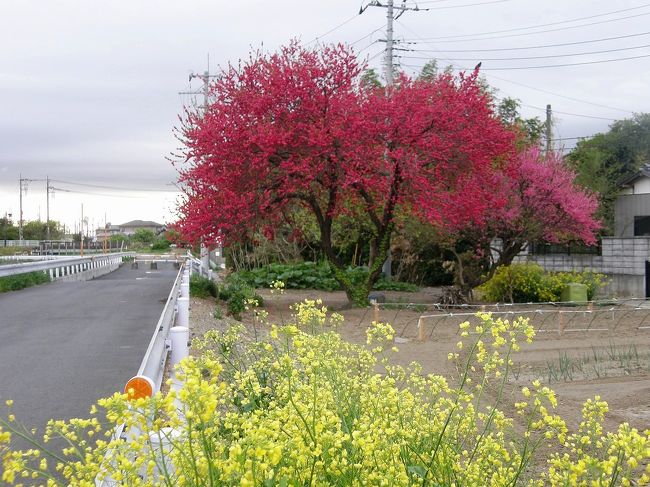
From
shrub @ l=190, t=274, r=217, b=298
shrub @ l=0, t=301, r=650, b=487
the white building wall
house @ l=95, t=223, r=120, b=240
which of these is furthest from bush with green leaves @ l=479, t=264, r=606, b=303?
house @ l=95, t=223, r=120, b=240

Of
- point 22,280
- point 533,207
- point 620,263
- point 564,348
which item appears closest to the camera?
point 564,348

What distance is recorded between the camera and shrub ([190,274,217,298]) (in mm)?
17078

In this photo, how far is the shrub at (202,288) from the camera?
1708cm

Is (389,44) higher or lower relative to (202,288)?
higher

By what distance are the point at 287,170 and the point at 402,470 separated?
12850 mm

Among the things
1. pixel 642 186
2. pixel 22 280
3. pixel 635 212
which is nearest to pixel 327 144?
pixel 22 280

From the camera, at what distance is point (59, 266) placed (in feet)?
77.6

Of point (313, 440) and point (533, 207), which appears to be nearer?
point (313, 440)

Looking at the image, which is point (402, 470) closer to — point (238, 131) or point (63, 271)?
point (238, 131)

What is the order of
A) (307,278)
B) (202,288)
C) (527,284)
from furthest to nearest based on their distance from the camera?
(307,278) < (527,284) < (202,288)

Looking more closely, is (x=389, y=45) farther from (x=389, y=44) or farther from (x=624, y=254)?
(x=624, y=254)

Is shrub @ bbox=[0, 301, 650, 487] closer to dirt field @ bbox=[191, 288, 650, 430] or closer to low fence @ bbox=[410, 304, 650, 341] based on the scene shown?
dirt field @ bbox=[191, 288, 650, 430]

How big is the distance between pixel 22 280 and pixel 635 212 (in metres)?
21.4

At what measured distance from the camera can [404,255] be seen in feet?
86.5
